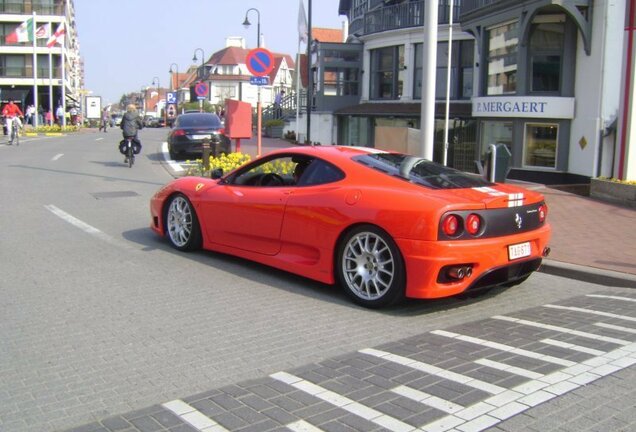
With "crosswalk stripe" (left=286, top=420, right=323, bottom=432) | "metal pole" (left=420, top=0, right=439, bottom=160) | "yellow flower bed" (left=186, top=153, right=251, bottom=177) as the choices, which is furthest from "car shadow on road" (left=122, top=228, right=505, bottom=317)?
"yellow flower bed" (left=186, top=153, right=251, bottom=177)

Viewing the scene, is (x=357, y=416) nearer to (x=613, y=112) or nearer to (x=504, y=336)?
(x=504, y=336)

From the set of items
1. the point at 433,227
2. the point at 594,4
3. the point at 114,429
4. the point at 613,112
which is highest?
the point at 594,4

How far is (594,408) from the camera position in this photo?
11.6 ft

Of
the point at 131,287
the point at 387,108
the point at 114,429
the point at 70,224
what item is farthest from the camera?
the point at 387,108

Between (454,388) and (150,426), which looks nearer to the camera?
(150,426)

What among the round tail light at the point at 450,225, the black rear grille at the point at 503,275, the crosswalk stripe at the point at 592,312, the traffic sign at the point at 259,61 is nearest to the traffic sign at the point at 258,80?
the traffic sign at the point at 259,61

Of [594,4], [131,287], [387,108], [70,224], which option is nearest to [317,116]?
[387,108]

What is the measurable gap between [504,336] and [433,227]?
3.30ft

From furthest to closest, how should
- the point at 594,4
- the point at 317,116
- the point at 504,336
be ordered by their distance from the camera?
1. the point at 317,116
2. the point at 594,4
3. the point at 504,336

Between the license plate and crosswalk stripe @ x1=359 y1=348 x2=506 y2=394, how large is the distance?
1752 mm

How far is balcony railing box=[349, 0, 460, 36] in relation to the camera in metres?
23.1

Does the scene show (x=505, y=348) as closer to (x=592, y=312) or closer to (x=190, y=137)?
(x=592, y=312)

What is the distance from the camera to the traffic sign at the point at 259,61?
1398 cm

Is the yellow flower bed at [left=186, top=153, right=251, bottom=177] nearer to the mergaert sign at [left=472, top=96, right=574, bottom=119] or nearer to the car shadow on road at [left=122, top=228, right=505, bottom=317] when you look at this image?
the car shadow on road at [left=122, top=228, right=505, bottom=317]
